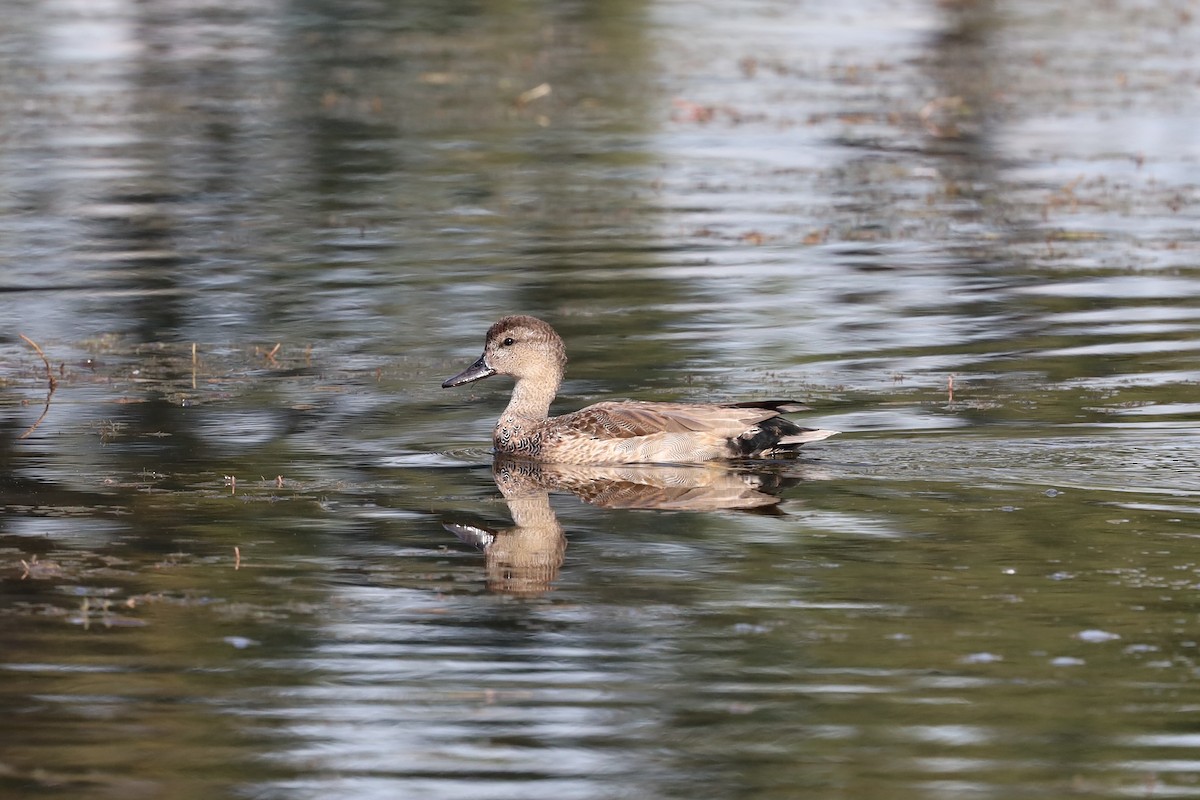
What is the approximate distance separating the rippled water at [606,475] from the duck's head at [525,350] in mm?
→ 534

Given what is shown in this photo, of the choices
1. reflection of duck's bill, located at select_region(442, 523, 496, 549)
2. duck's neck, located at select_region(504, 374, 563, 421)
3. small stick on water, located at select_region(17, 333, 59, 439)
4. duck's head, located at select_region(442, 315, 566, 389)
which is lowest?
small stick on water, located at select_region(17, 333, 59, 439)

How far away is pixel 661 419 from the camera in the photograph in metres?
10.7

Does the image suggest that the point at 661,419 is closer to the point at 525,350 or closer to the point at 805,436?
the point at 805,436

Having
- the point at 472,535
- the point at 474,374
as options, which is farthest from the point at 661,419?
the point at 472,535

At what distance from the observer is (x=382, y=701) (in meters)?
6.94

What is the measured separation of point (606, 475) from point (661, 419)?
383 mm

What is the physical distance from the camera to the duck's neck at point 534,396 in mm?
11539

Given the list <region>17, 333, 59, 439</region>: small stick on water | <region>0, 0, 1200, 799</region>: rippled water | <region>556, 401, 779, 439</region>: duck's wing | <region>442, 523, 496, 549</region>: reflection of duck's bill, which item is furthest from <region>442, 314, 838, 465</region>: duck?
<region>17, 333, 59, 439</region>: small stick on water

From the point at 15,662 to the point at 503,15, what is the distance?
3026 centimetres

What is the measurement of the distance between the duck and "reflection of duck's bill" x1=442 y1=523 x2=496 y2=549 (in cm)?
151

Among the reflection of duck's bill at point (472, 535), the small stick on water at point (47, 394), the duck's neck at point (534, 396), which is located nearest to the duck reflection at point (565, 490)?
the reflection of duck's bill at point (472, 535)

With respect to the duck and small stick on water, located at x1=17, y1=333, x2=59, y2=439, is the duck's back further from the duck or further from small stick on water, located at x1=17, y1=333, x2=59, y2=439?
small stick on water, located at x1=17, y1=333, x2=59, y2=439

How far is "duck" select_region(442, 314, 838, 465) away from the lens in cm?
1059

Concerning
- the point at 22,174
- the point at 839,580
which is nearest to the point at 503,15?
the point at 22,174
